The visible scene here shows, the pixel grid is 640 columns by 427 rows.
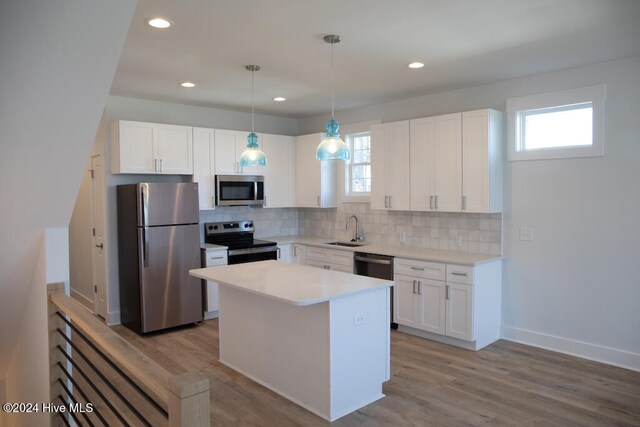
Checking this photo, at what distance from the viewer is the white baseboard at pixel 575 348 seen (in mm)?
3845

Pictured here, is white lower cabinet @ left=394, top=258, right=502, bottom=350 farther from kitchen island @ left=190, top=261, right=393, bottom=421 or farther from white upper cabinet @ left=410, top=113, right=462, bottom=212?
kitchen island @ left=190, top=261, right=393, bottom=421

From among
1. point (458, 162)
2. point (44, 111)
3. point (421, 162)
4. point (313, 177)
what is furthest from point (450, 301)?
point (44, 111)

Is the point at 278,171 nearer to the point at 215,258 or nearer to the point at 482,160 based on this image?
the point at 215,258

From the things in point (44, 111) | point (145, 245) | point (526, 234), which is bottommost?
point (145, 245)

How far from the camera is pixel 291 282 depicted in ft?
10.9

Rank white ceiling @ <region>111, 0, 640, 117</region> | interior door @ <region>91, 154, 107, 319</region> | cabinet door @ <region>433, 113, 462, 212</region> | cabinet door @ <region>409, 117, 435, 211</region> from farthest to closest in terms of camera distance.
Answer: interior door @ <region>91, 154, 107, 319</region> → cabinet door @ <region>409, 117, 435, 211</region> → cabinet door @ <region>433, 113, 462, 212</region> → white ceiling @ <region>111, 0, 640, 117</region>

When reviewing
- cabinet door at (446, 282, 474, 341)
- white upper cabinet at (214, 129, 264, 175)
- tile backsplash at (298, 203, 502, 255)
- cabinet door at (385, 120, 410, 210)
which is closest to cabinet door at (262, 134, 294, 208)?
white upper cabinet at (214, 129, 264, 175)

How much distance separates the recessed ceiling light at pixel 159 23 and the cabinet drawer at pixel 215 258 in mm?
2876

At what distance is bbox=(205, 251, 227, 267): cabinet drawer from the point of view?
5.26m

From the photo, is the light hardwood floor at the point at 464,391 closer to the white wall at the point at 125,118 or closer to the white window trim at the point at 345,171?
the white wall at the point at 125,118

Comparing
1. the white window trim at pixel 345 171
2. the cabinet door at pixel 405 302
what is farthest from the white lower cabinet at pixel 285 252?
the cabinet door at pixel 405 302

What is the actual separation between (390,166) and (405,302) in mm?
1577

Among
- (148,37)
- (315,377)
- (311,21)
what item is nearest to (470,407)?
(315,377)

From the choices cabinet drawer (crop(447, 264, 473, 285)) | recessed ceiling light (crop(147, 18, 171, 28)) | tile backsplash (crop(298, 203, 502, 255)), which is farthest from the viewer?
tile backsplash (crop(298, 203, 502, 255))
